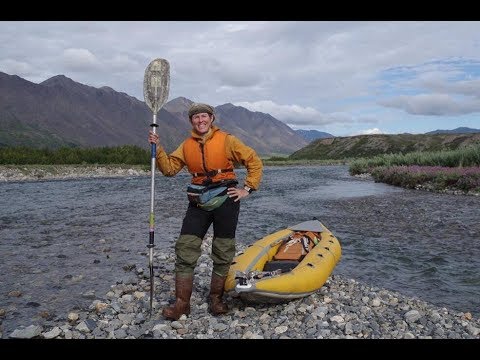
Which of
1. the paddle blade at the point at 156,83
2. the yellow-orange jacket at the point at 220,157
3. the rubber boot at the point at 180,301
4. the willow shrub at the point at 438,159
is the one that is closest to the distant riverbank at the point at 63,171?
the willow shrub at the point at 438,159

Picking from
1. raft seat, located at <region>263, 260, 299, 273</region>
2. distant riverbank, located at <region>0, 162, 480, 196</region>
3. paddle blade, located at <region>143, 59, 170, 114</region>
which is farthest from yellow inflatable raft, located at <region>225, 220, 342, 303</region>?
distant riverbank, located at <region>0, 162, 480, 196</region>

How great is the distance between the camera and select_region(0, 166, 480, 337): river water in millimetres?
8773

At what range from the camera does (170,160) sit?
7.14 metres

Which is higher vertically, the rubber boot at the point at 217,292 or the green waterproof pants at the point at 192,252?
the green waterproof pants at the point at 192,252

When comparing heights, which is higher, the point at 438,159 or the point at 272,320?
the point at 438,159

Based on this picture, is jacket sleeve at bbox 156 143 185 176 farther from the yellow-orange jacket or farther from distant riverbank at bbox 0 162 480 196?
distant riverbank at bbox 0 162 480 196

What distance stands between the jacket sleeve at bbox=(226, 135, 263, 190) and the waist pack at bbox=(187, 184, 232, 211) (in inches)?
18.7

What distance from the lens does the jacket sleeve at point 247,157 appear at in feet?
22.0

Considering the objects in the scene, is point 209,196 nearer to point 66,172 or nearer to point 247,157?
point 247,157

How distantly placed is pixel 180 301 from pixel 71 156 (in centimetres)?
5444

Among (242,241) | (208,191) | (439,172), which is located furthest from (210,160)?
(439,172)

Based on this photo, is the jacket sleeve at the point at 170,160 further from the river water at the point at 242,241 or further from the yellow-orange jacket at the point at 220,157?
the river water at the point at 242,241
